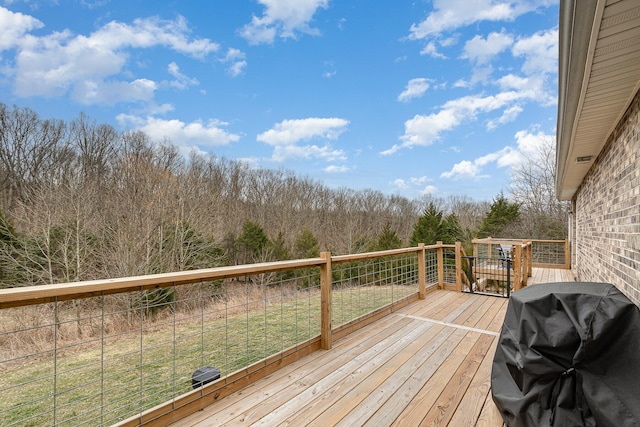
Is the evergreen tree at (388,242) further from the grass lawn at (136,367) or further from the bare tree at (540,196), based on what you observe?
the grass lawn at (136,367)

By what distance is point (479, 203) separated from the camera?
23.4 meters

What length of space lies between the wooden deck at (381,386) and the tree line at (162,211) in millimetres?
8055

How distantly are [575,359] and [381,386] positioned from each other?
1.34 meters

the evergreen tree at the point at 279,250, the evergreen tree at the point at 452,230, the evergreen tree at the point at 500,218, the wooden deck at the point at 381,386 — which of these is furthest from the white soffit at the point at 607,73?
the evergreen tree at the point at 500,218

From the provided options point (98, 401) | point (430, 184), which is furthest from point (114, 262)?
point (430, 184)

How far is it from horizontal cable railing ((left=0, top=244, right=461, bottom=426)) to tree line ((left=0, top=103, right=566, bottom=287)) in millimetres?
1466

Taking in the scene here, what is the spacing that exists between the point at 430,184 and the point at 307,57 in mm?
14740

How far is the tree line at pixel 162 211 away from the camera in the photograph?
877 cm

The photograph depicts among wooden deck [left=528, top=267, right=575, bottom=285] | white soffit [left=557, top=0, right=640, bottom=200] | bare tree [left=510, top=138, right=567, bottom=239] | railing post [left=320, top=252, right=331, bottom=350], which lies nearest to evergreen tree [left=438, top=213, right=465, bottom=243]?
bare tree [left=510, top=138, right=567, bottom=239]

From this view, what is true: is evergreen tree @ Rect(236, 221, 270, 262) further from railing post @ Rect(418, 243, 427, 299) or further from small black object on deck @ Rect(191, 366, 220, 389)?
small black object on deck @ Rect(191, 366, 220, 389)

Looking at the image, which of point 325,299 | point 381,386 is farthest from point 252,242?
point 381,386

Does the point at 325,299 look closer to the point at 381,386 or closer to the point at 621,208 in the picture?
the point at 381,386

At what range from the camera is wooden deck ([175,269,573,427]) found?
2072 mm

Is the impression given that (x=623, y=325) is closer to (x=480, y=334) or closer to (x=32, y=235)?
(x=480, y=334)
